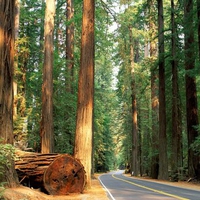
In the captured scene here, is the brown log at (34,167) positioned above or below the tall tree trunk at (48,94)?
below

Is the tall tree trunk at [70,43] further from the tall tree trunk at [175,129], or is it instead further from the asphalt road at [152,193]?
the asphalt road at [152,193]

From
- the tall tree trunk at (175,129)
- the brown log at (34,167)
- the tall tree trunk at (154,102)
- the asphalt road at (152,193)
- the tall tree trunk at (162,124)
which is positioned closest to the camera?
the asphalt road at (152,193)

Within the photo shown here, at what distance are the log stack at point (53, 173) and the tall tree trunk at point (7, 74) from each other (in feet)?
4.72

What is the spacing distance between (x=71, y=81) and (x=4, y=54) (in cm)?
1418

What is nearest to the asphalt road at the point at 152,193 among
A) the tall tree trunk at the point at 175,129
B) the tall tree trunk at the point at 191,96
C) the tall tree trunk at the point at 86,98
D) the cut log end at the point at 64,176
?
the cut log end at the point at 64,176

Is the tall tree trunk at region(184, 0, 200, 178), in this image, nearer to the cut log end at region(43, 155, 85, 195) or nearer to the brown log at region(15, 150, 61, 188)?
the cut log end at region(43, 155, 85, 195)

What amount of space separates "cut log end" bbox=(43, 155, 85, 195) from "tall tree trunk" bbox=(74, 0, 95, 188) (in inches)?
40.0

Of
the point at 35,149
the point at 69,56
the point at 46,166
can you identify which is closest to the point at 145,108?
the point at 69,56

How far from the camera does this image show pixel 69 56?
24.7 metres

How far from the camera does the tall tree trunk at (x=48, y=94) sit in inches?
594

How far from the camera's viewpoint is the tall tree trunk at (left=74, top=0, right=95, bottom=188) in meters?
11.8

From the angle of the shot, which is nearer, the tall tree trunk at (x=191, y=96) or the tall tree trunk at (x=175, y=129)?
the tall tree trunk at (x=191, y=96)

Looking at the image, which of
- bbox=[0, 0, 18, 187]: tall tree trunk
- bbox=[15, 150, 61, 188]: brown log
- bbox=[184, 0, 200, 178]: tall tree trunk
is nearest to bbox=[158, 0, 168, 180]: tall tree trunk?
bbox=[184, 0, 200, 178]: tall tree trunk

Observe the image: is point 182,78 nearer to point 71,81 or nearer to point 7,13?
point 71,81
